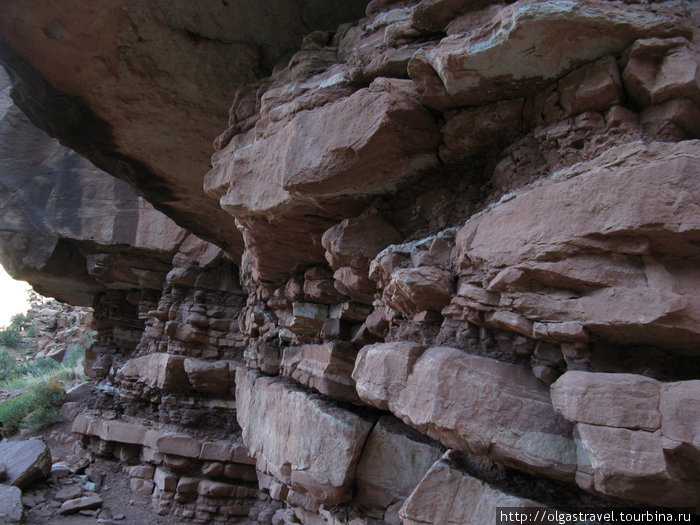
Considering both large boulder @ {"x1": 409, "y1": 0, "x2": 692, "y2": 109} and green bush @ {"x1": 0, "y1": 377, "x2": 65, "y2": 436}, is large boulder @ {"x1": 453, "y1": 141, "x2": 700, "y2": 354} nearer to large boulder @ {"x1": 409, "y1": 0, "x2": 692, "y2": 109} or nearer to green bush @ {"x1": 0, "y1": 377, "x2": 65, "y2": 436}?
large boulder @ {"x1": 409, "y1": 0, "x2": 692, "y2": 109}

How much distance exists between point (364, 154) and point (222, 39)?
252cm

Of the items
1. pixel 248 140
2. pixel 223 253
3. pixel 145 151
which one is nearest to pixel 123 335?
pixel 223 253

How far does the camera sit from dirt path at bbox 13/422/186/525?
648 cm

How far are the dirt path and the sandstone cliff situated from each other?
132 cm

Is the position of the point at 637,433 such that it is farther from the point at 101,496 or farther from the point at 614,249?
the point at 101,496

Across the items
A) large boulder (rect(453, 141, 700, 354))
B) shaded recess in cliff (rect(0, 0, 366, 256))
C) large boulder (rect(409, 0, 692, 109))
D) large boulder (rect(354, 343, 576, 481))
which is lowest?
large boulder (rect(354, 343, 576, 481))

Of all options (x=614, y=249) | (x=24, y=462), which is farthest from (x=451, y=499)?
(x=24, y=462)

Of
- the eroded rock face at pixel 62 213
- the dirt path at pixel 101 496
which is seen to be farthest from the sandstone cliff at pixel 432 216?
the eroded rock face at pixel 62 213

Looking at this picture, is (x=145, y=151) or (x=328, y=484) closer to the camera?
(x=328, y=484)

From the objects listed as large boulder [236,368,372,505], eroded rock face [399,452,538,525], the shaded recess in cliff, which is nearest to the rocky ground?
large boulder [236,368,372,505]

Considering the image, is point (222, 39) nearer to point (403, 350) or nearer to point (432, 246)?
point (432, 246)

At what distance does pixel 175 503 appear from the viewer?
666cm

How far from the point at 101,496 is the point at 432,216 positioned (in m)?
7.63

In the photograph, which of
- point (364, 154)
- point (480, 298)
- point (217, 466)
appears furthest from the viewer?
point (217, 466)
